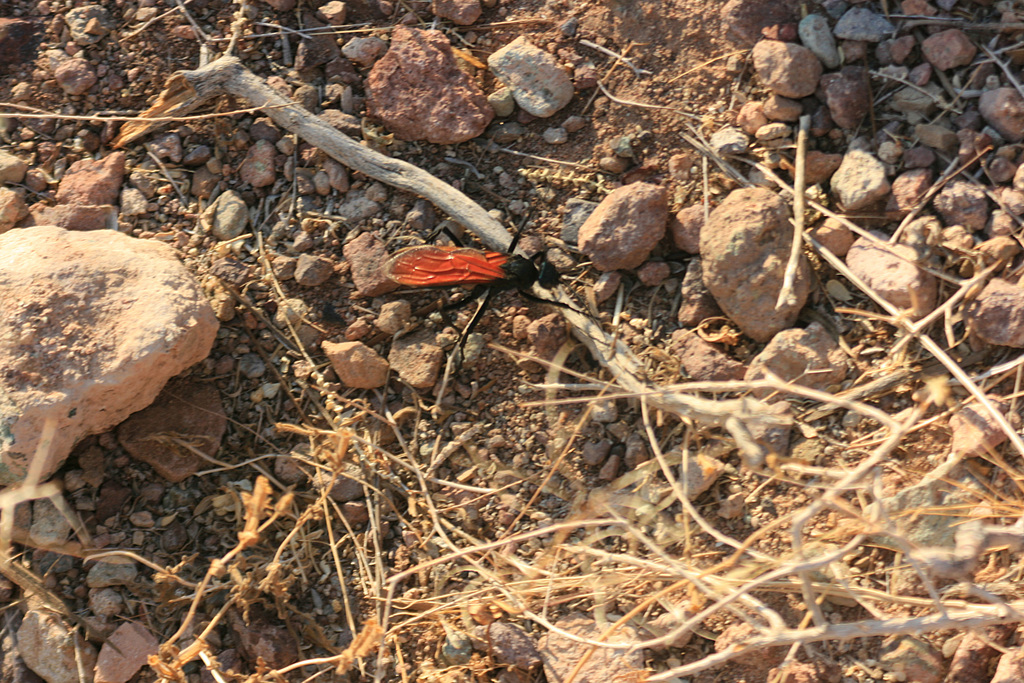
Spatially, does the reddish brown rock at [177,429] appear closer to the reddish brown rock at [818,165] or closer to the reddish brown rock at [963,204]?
the reddish brown rock at [818,165]

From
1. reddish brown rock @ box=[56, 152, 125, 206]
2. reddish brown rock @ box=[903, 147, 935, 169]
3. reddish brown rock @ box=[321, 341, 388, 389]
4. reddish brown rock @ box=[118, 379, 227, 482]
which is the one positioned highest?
reddish brown rock @ box=[903, 147, 935, 169]

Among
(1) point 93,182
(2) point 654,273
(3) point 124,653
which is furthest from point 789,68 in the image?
(3) point 124,653

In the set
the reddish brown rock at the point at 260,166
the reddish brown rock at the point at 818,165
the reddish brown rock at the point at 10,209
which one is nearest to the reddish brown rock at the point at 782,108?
the reddish brown rock at the point at 818,165

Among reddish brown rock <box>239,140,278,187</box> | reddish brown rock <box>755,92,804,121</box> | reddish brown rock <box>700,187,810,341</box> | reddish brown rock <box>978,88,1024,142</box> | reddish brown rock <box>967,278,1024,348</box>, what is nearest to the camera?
reddish brown rock <box>967,278,1024,348</box>

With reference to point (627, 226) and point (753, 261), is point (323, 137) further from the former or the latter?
point (753, 261)

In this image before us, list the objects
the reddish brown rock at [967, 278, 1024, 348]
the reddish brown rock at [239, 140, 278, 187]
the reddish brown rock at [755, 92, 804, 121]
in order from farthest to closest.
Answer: the reddish brown rock at [239, 140, 278, 187] < the reddish brown rock at [755, 92, 804, 121] < the reddish brown rock at [967, 278, 1024, 348]

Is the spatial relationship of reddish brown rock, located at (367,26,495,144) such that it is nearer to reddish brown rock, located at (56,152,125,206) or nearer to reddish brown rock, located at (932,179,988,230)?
reddish brown rock, located at (56,152,125,206)

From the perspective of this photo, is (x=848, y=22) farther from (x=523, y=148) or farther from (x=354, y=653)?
(x=354, y=653)

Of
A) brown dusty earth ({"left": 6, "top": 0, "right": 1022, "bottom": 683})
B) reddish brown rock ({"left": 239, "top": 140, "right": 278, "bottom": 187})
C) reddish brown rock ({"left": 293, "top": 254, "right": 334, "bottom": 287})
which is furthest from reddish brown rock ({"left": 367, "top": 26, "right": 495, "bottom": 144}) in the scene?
reddish brown rock ({"left": 293, "top": 254, "right": 334, "bottom": 287})
